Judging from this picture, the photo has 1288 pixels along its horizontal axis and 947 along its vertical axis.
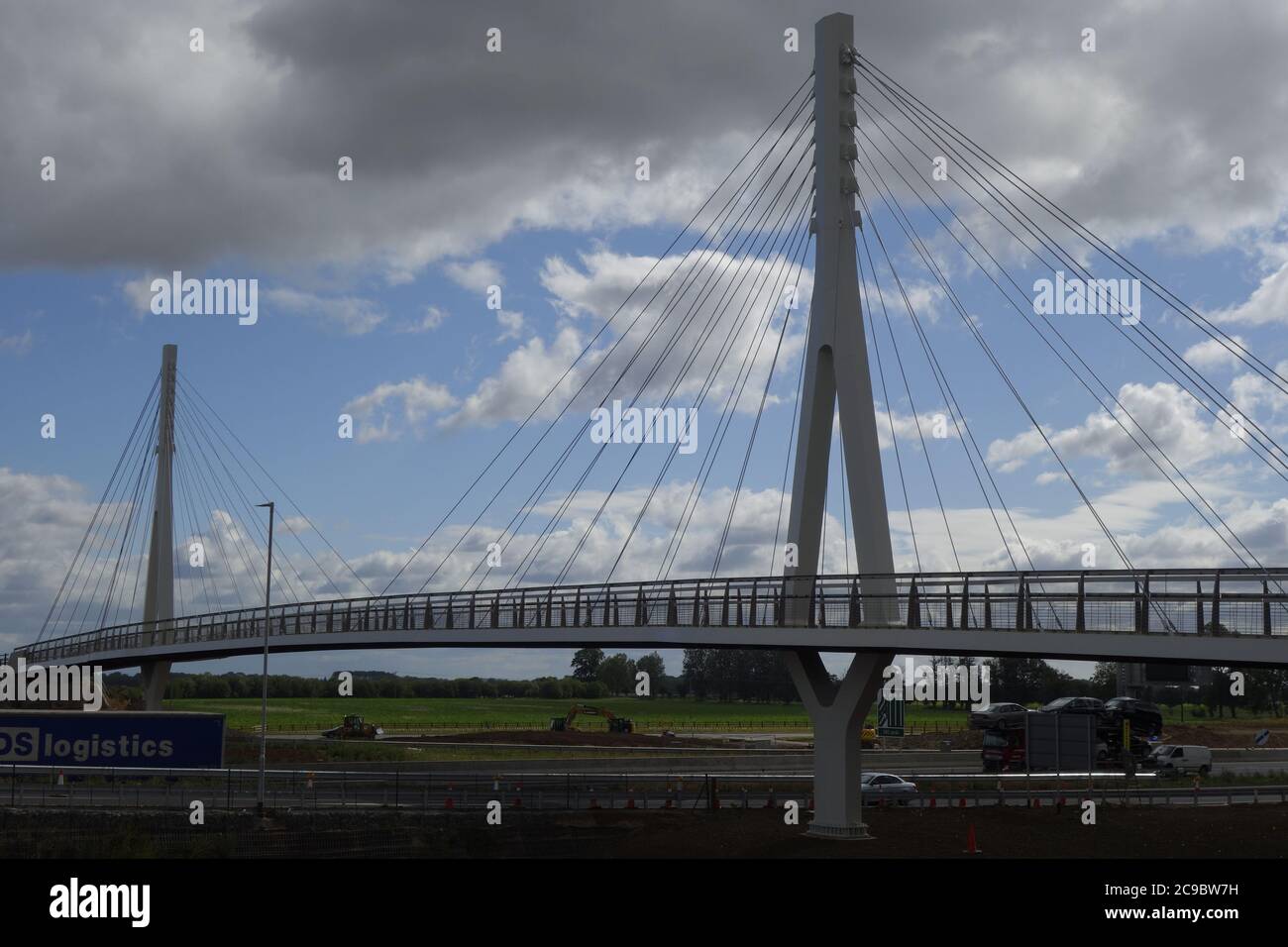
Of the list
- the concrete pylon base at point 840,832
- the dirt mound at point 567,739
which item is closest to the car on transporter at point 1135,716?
the dirt mound at point 567,739

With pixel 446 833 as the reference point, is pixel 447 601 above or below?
above

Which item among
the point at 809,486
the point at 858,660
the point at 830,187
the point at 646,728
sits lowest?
the point at 646,728

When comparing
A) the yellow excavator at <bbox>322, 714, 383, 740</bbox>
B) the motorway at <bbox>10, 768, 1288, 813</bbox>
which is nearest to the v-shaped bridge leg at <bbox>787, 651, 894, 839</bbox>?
the motorway at <bbox>10, 768, 1288, 813</bbox>

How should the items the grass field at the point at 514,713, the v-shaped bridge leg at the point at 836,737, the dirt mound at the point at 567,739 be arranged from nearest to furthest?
the v-shaped bridge leg at the point at 836,737 < the dirt mound at the point at 567,739 < the grass field at the point at 514,713

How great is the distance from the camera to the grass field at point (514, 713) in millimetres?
102438

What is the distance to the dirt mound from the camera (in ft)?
254

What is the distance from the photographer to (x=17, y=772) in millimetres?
47062

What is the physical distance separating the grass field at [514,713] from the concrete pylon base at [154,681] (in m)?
21.8

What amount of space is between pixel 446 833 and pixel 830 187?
17484 millimetres

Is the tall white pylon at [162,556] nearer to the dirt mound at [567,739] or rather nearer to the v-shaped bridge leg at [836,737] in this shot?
the dirt mound at [567,739]

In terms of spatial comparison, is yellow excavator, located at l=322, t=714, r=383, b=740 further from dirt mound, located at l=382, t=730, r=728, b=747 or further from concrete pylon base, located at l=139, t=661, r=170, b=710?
concrete pylon base, located at l=139, t=661, r=170, b=710

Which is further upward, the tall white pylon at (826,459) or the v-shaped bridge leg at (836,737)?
the tall white pylon at (826,459)
